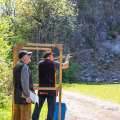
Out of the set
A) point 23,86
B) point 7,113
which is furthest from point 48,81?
point 7,113

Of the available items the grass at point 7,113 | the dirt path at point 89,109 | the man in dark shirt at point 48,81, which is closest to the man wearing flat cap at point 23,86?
the man in dark shirt at point 48,81

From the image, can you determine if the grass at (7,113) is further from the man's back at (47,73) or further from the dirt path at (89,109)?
the man's back at (47,73)

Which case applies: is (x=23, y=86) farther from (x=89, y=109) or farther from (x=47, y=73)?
(x=89, y=109)

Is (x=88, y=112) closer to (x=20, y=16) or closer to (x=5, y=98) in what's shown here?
(x=5, y=98)

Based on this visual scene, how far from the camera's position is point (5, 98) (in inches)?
672

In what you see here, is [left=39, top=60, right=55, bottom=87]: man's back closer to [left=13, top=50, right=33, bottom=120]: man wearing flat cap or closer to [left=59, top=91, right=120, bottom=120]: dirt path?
[left=13, top=50, right=33, bottom=120]: man wearing flat cap

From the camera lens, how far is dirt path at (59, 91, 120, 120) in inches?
623

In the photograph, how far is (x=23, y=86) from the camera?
1027 centimetres

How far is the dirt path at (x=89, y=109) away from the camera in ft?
51.9

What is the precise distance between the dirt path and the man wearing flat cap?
494 centimetres

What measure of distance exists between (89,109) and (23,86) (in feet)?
27.0

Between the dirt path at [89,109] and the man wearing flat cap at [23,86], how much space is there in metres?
4.94

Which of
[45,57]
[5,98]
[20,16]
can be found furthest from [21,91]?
[20,16]

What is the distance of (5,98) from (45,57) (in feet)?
18.1
